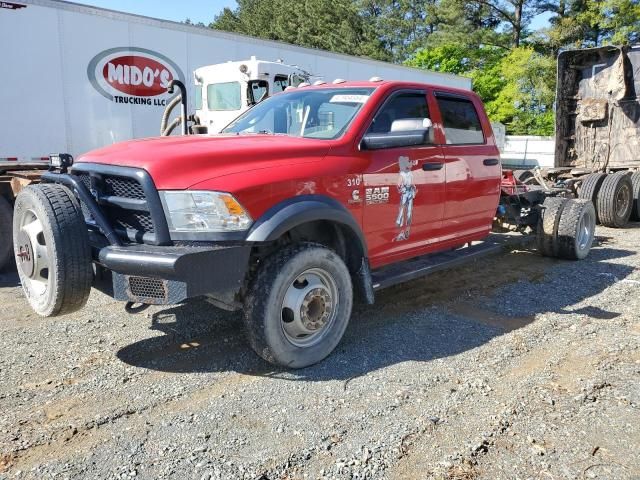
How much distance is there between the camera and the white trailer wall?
25.9ft

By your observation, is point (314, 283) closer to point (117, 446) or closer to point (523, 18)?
point (117, 446)

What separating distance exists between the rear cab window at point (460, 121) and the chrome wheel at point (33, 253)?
11.3ft

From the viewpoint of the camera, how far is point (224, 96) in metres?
10.6

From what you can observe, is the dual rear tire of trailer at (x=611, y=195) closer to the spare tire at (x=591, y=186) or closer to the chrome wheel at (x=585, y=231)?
the spare tire at (x=591, y=186)

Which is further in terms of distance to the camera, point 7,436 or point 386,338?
point 386,338

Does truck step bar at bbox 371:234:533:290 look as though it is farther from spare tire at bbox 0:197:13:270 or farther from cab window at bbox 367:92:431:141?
spare tire at bbox 0:197:13:270

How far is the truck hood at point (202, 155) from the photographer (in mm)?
3307

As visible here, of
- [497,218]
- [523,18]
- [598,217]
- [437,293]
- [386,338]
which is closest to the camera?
[386,338]

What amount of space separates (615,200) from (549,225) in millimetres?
3713

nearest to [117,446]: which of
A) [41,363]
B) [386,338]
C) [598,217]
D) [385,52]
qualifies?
[41,363]

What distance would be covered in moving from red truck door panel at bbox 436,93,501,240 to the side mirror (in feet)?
2.93

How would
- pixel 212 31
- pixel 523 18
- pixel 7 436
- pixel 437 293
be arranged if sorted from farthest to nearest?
pixel 523 18 < pixel 212 31 < pixel 437 293 < pixel 7 436

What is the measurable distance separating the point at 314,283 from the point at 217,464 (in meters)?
1.43

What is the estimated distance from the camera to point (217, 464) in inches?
106
